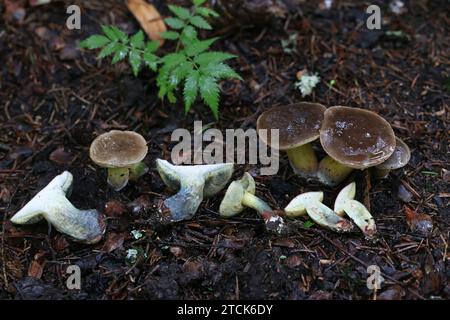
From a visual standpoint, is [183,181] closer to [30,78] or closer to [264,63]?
[264,63]

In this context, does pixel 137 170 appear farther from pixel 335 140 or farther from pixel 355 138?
pixel 355 138

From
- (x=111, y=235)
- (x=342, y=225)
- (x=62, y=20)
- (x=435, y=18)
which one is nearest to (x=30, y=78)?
(x=62, y=20)

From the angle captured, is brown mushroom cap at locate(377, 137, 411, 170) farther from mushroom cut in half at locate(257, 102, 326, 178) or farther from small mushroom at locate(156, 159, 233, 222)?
small mushroom at locate(156, 159, 233, 222)

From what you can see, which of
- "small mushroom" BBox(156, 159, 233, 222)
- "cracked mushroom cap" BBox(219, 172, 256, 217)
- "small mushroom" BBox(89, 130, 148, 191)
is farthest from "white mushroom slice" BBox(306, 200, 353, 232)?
"small mushroom" BBox(89, 130, 148, 191)

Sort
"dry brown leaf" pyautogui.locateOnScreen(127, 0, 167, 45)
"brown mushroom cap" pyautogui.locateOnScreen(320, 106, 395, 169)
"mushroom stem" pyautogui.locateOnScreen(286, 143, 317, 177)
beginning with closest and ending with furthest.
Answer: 1. "brown mushroom cap" pyautogui.locateOnScreen(320, 106, 395, 169)
2. "mushroom stem" pyautogui.locateOnScreen(286, 143, 317, 177)
3. "dry brown leaf" pyautogui.locateOnScreen(127, 0, 167, 45)

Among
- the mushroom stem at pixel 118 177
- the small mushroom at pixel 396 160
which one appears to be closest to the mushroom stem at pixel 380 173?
the small mushroom at pixel 396 160
